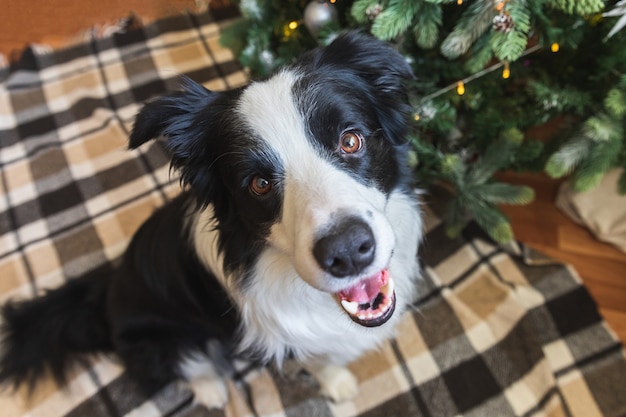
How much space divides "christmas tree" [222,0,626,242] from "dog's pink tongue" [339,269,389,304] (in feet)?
1.66

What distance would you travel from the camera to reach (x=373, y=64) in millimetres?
1307

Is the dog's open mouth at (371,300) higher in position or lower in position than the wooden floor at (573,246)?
higher

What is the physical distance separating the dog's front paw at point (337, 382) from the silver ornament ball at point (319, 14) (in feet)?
3.68

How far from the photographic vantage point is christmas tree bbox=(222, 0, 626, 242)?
1474 mm

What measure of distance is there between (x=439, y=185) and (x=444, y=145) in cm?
33

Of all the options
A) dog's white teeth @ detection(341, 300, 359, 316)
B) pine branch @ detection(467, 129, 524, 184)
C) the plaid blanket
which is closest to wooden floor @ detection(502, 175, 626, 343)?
the plaid blanket

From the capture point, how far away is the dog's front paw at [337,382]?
1.82 metres

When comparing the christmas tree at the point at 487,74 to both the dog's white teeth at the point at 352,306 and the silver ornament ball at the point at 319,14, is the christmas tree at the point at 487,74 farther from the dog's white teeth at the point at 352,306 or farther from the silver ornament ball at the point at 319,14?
the dog's white teeth at the point at 352,306

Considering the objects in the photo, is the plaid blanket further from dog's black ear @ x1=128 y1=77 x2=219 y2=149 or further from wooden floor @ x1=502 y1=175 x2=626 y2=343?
dog's black ear @ x1=128 y1=77 x2=219 y2=149

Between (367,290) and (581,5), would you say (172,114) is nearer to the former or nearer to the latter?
(367,290)

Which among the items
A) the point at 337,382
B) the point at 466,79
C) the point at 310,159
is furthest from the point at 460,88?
the point at 337,382

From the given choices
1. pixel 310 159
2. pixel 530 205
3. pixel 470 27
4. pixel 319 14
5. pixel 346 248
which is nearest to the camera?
pixel 346 248

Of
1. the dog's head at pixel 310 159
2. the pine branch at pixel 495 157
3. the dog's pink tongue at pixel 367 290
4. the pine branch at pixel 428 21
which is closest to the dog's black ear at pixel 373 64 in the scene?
the dog's head at pixel 310 159

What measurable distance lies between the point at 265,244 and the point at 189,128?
344mm
